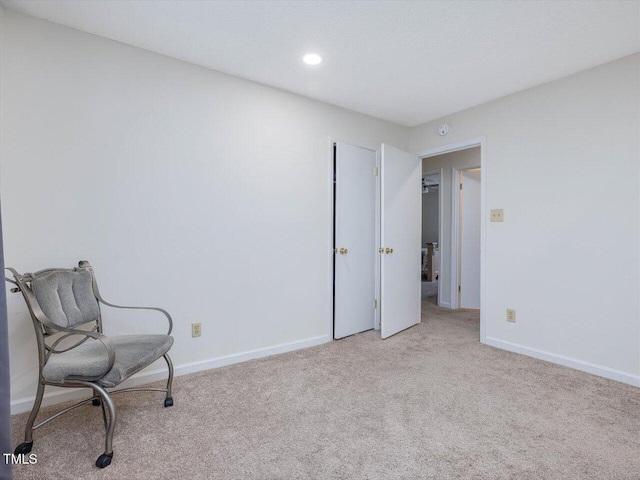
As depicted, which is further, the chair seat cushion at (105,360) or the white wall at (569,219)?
the white wall at (569,219)

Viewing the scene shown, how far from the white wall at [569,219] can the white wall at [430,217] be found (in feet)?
18.7

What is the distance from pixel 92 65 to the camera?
2211 mm

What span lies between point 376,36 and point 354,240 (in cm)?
192

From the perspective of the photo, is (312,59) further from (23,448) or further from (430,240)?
(430,240)

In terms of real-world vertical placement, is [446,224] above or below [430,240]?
above

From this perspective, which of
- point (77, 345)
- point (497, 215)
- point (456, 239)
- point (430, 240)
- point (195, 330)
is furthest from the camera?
point (430, 240)

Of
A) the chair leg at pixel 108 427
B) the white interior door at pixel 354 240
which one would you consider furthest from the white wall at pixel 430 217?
the chair leg at pixel 108 427

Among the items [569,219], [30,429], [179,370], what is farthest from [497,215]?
[30,429]

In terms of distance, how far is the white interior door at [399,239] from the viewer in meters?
3.44

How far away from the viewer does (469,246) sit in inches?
191

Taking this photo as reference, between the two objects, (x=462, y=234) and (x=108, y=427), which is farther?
(x=462, y=234)

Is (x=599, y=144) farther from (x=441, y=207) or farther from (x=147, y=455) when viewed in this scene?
(x=147, y=455)

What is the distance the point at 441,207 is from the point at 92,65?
4.42 meters

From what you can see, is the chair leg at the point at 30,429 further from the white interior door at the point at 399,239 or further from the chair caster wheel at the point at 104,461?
the white interior door at the point at 399,239
